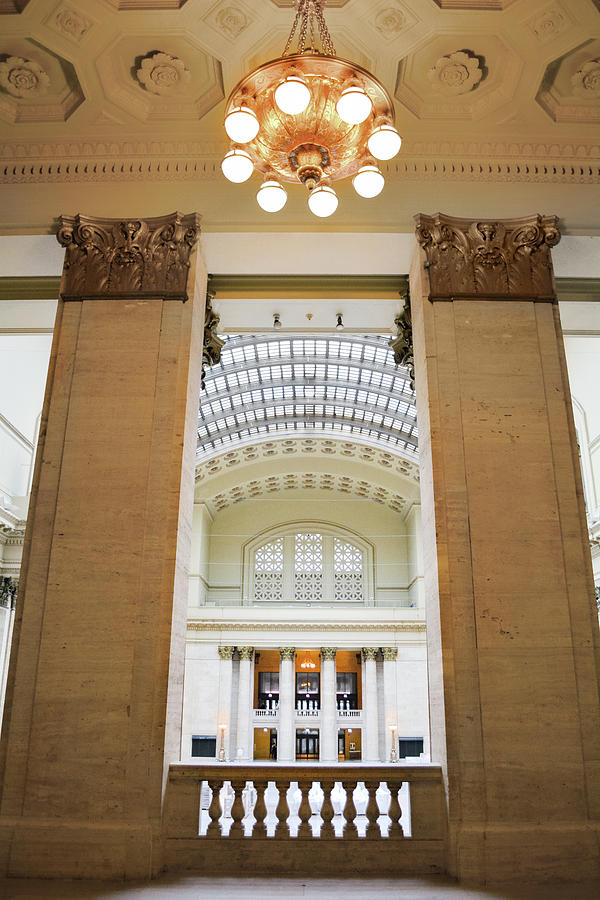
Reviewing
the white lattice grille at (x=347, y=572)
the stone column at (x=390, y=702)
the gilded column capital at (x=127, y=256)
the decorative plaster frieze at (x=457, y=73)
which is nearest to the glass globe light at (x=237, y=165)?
the gilded column capital at (x=127, y=256)

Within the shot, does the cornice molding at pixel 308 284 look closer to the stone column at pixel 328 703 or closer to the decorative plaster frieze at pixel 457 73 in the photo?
the decorative plaster frieze at pixel 457 73

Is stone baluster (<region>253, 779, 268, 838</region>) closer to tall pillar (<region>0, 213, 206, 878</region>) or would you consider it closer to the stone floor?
the stone floor

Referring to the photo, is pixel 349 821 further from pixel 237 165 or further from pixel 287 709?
pixel 287 709

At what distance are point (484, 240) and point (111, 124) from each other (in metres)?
3.21

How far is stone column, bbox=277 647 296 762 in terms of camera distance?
82.4ft

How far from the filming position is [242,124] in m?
3.73

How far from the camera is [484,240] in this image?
18.2ft

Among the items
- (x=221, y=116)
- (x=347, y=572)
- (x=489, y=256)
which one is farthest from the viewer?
(x=347, y=572)

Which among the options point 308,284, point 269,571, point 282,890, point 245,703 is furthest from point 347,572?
point 282,890

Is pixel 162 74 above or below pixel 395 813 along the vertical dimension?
above

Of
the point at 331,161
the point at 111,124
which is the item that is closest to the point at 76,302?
the point at 111,124

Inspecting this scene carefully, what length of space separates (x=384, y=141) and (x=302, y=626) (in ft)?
77.5

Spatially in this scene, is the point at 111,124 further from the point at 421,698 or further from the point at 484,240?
the point at 421,698

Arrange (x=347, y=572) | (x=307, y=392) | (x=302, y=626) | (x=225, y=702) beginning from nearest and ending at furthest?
(x=307, y=392) < (x=225, y=702) < (x=302, y=626) < (x=347, y=572)
